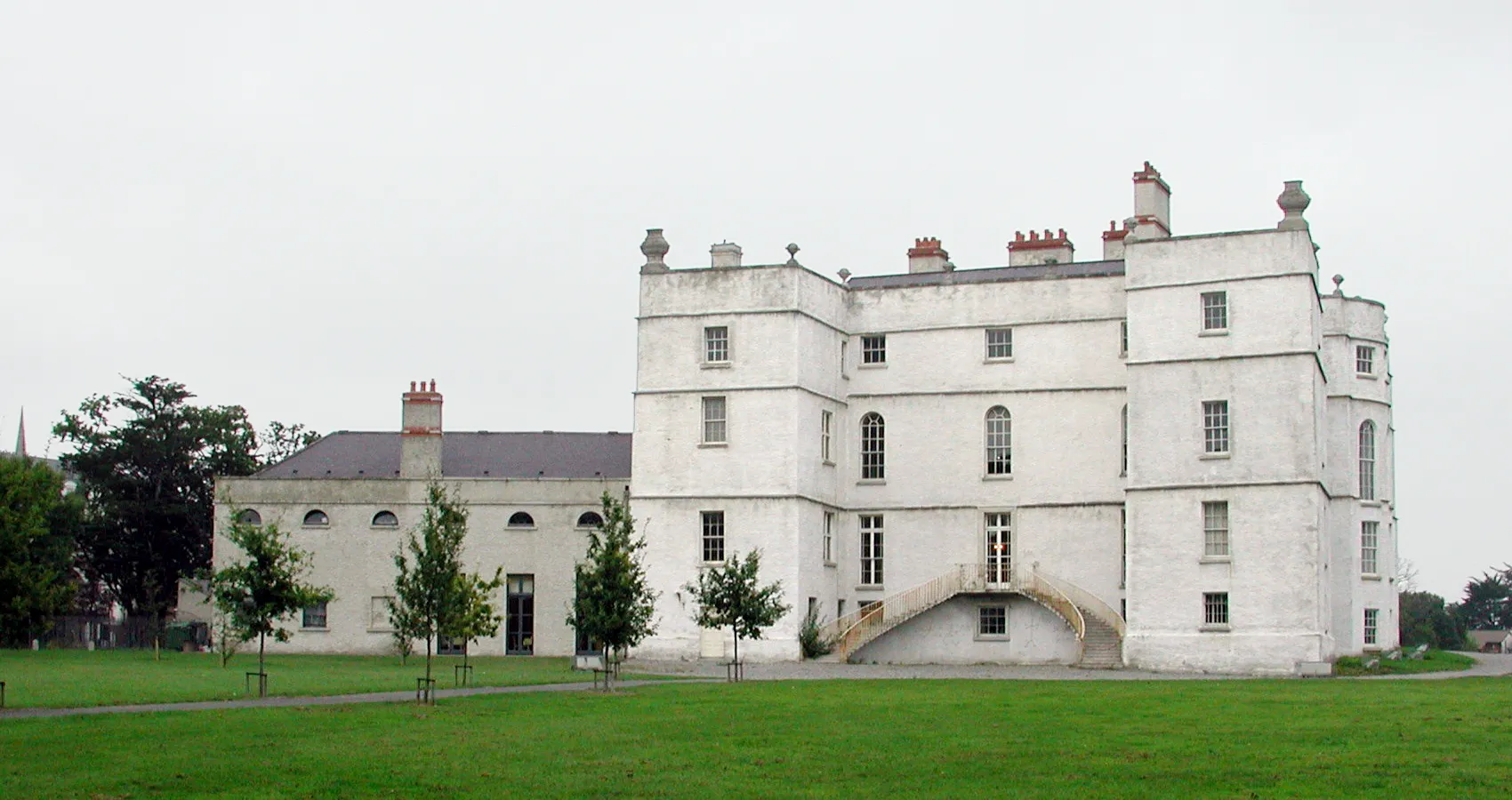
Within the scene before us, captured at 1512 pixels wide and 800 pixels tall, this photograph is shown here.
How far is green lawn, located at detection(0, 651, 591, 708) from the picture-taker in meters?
35.8

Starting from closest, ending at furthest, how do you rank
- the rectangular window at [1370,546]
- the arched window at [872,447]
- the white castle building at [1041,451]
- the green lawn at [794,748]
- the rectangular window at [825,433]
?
the green lawn at [794,748]
the white castle building at [1041,451]
the rectangular window at [825,433]
the arched window at [872,447]
the rectangular window at [1370,546]

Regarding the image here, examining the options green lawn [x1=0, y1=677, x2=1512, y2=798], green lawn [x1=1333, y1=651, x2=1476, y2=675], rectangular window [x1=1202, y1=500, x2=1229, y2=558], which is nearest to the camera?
green lawn [x1=0, y1=677, x2=1512, y2=798]

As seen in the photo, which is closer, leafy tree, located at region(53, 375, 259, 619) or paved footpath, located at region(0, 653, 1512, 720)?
paved footpath, located at region(0, 653, 1512, 720)

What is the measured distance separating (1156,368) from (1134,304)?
184cm

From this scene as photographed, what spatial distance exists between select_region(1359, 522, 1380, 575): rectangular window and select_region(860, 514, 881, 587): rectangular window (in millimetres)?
14147

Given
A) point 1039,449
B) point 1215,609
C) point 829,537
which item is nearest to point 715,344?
point 829,537

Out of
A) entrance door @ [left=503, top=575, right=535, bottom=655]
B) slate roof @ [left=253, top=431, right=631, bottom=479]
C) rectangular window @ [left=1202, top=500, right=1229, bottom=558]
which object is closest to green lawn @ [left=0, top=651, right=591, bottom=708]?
entrance door @ [left=503, top=575, right=535, bottom=655]

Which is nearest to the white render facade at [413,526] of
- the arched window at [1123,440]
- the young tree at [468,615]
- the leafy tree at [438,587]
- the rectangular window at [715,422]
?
the rectangular window at [715,422]

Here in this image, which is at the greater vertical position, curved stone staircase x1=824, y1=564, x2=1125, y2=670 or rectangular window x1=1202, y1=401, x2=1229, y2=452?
rectangular window x1=1202, y1=401, x2=1229, y2=452

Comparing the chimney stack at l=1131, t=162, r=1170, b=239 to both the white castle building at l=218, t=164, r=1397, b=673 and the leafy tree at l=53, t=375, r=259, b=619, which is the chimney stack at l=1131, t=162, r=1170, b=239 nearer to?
the white castle building at l=218, t=164, r=1397, b=673

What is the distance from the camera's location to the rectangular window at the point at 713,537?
182ft

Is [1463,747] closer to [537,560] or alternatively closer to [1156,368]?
[1156,368]

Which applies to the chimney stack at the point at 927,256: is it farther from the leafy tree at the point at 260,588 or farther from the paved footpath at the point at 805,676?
the leafy tree at the point at 260,588

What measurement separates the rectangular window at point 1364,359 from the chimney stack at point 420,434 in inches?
1133
